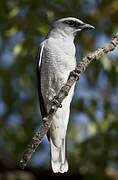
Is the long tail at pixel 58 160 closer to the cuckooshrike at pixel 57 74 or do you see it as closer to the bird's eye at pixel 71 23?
the cuckooshrike at pixel 57 74

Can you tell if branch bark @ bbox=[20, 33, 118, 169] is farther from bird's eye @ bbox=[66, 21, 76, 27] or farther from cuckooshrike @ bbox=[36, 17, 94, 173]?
bird's eye @ bbox=[66, 21, 76, 27]

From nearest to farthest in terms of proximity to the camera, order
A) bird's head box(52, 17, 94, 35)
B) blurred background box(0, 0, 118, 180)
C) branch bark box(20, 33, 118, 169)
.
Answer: branch bark box(20, 33, 118, 169), bird's head box(52, 17, 94, 35), blurred background box(0, 0, 118, 180)

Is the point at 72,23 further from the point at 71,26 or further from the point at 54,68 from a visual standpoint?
the point at 54,68

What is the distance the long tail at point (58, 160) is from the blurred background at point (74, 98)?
3.67 feet

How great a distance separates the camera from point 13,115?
7098 millimetres

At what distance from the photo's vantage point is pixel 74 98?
6.12 meters

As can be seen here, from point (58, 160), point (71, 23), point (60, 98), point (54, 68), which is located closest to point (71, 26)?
point (71, 23)

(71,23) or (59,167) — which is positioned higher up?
(71,23)

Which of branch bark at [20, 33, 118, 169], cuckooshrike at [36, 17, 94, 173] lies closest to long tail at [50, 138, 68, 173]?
cuckooshrike at [36, 17, 94, 173]

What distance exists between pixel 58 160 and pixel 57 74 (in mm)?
594

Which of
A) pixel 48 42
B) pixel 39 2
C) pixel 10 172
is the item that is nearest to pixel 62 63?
pixel 48 42

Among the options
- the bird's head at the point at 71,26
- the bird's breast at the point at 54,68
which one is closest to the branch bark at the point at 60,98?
the bird's breast at the point at 54,68

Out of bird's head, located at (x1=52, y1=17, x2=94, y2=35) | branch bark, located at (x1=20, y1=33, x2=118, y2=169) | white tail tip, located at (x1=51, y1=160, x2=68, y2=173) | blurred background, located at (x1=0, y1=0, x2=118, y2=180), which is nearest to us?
branch bark, located at (x1=20, y1=33, x2=118, y2=169)

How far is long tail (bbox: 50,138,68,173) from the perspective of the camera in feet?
13.9
